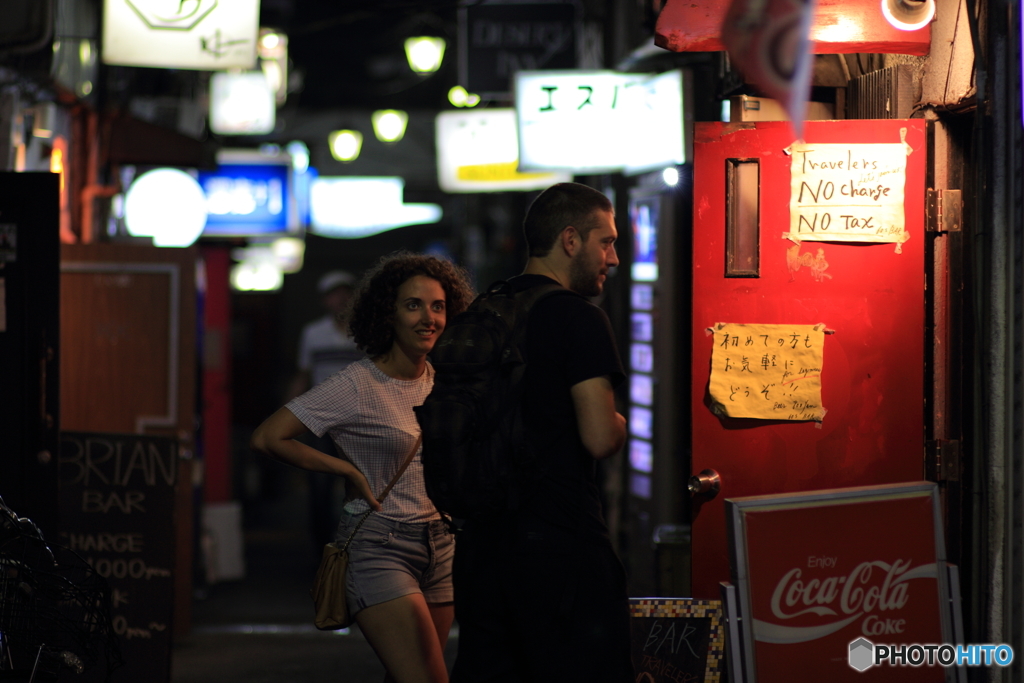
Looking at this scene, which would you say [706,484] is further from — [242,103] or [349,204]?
[349,204]

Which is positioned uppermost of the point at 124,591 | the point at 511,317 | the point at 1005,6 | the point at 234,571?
the point at 1005,6

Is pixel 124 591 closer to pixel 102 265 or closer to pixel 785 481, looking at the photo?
pixel 102 265

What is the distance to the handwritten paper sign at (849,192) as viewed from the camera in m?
4.39

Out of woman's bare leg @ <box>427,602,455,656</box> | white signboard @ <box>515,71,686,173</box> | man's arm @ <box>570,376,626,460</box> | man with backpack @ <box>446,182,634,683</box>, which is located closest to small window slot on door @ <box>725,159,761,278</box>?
man with backpack @ <box>446,182,634,683</box>

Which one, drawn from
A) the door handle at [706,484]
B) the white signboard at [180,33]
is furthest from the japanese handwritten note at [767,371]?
the white signboard at [180,33]

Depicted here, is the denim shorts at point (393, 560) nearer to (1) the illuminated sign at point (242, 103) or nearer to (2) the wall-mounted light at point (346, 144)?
(1) the illuminated sign at point (242, 103)

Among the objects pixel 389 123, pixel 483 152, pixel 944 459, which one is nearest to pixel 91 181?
pixel 483 152

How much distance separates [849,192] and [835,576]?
1568 millimetres

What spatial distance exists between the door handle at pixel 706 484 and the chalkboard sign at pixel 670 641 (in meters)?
0.43

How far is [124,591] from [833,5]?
179 inches

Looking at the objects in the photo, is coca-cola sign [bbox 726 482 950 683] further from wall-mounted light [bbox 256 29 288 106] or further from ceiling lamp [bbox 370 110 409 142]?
ceiling lamp [bbox 370 110 409 142]

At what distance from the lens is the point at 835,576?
12.1 ft

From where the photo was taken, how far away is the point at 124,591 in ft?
19.5

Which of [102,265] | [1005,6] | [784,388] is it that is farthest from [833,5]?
[102,265]
